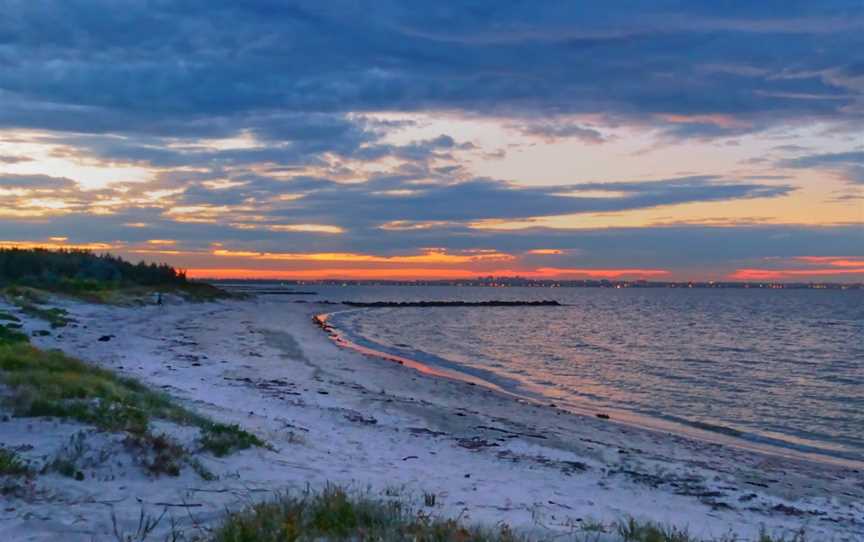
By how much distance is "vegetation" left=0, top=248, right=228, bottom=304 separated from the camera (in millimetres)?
50844

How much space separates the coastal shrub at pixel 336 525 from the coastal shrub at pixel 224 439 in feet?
10.7

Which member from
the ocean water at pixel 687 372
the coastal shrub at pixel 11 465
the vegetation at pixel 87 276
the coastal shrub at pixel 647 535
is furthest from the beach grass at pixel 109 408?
the vegetation at pixel 87 276

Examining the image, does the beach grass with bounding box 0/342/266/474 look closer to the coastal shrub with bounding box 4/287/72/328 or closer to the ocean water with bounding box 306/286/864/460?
the ocean water with bounding box 306/286/864/460

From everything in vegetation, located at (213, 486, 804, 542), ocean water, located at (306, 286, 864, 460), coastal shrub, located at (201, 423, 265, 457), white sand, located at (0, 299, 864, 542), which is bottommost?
ocean water, located at (306, 286, 864, 460)

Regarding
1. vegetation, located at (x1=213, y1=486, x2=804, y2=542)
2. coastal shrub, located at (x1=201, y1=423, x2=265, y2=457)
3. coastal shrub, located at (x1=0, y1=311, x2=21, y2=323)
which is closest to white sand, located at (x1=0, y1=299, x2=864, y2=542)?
coastal shrub, located at (x1=201, y1=423, x2=265, y2=457)

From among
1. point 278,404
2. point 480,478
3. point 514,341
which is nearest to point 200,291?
point 514,341

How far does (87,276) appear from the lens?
6675cm

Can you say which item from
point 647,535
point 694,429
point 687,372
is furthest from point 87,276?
point 647,535

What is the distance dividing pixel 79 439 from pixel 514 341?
134ft

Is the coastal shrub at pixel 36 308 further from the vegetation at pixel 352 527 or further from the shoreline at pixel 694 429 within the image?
the vegetation at pixel 352 527

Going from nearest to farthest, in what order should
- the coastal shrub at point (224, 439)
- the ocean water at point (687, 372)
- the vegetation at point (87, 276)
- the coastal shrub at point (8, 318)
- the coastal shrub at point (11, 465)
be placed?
the coastal shrub at point (11, 465)
the coastal shrub at point (224, 439)
the ocean water at point (687, 372)
the coastal shrub at point (8, 318)
the vegetation at point (87, 276)

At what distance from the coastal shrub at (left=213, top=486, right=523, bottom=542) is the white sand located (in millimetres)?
705

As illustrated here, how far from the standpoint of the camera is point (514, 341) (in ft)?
158

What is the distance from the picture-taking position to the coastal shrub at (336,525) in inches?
225
